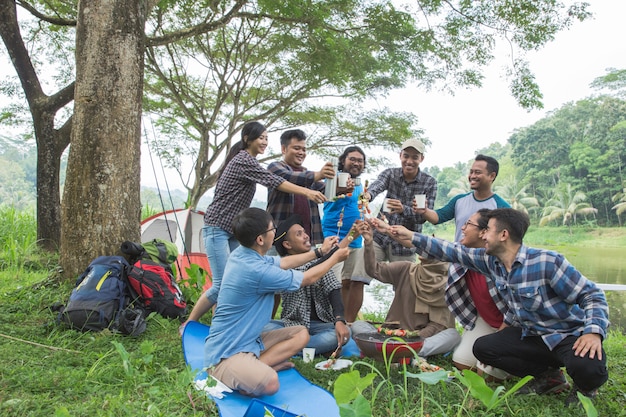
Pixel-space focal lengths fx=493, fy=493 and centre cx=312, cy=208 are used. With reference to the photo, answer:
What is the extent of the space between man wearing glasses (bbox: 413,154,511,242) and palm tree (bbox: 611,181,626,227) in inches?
1208

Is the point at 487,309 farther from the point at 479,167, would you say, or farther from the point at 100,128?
the point at 100,128

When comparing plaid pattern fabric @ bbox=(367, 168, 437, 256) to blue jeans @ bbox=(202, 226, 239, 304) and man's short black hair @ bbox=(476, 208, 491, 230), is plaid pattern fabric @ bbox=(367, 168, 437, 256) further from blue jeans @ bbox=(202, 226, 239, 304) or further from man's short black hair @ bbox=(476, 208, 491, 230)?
blue jeans @ bbox=(202, 226, 239, 304)

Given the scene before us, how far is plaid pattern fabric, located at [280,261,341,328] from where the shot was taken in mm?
3230

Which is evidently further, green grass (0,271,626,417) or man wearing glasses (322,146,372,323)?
man wearing glasses (322,146,372,323)

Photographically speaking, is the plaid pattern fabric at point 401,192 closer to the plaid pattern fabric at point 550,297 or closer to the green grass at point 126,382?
the green grass at point 126,382

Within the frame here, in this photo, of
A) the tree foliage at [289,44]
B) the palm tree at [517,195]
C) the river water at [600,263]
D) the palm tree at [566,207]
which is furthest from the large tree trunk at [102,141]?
the palm tree at [517,195]

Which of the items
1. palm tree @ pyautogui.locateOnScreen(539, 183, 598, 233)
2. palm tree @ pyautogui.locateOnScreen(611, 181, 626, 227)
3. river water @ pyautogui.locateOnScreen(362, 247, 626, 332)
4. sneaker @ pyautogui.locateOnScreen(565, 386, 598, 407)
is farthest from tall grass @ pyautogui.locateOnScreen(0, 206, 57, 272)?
palm tree @ pyautogui.locateOnScreen(539, 183, 598, 233)

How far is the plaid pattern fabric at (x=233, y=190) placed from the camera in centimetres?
324

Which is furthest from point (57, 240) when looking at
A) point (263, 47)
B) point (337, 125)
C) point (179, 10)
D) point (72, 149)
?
point (337, 125)

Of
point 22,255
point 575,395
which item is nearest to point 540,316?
point 575,395

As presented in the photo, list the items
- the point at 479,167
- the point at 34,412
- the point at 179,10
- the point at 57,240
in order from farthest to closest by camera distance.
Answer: the point at 179,10 < the point at 57,240 < the point at 479,167 < the point at 34,412

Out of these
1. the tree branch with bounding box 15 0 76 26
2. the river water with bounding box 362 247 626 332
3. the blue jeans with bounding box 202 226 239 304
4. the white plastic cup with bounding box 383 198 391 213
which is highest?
the tree branch with bounding box 15 0 76 26

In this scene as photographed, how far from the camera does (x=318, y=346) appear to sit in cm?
313

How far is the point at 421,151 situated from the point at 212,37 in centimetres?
883
